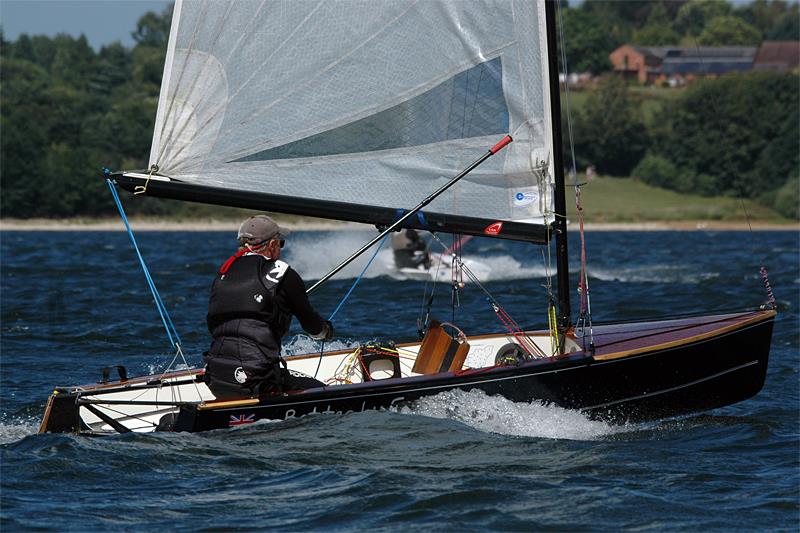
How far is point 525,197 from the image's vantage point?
9570 mm

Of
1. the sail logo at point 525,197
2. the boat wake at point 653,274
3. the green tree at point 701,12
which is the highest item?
the green tree at point 701,12

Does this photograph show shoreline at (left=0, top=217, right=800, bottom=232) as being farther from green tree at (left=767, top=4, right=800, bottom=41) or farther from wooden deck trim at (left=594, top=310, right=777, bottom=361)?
green tree at (left=767, top=4, right=800, bottom=41)

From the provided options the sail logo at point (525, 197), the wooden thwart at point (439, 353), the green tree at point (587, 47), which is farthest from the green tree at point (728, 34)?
the wooden thwart at point (439, 353)

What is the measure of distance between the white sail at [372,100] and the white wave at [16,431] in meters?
2.26

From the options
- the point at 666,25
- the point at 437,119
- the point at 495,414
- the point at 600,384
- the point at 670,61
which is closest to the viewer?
the point at 495,414

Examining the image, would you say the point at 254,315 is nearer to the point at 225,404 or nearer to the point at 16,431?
the point at 225,404

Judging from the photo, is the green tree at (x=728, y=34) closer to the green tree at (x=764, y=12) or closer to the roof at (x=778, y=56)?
the green tree at (x=764, y=12)

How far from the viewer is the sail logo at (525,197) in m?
9.55

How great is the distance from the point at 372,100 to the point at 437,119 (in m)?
0.55

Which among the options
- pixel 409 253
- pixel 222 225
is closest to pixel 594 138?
pixel 222 225

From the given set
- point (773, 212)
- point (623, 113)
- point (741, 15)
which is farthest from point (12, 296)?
point (741, 15)

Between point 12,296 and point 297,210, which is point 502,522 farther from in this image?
point 12,296

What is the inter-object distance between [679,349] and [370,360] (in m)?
2.62

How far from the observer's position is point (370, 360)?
10.1 metres
